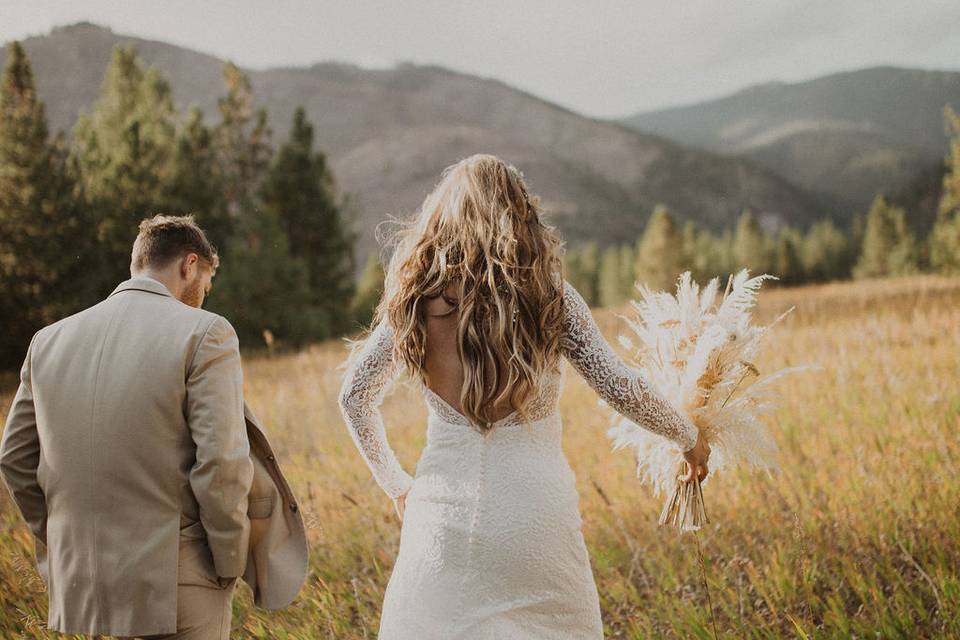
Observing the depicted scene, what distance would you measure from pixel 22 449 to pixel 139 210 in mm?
19492

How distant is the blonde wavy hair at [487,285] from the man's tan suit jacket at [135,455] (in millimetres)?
695

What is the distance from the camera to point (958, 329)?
729 centimetres

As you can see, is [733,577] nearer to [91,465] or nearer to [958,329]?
[91,465]

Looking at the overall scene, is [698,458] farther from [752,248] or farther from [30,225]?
[752,248]

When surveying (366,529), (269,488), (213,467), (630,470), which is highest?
(213,467)

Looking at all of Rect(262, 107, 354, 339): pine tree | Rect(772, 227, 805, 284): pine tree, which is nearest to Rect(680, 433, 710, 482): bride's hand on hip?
Rect(262, 107, 354, 339): pine tree

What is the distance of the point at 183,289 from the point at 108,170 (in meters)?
20.1

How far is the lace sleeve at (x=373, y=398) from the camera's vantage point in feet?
7.88

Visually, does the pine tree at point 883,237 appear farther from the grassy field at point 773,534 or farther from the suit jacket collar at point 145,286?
the suit jacket collar at point 145,286

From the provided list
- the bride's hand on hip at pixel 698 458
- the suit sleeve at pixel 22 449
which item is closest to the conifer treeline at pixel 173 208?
the suit sleeve at pixel 22 449

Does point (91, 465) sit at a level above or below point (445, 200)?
below

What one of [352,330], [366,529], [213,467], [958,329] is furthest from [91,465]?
[352,330]

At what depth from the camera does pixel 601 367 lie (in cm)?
224

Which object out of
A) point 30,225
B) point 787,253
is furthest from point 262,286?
point 787,253
